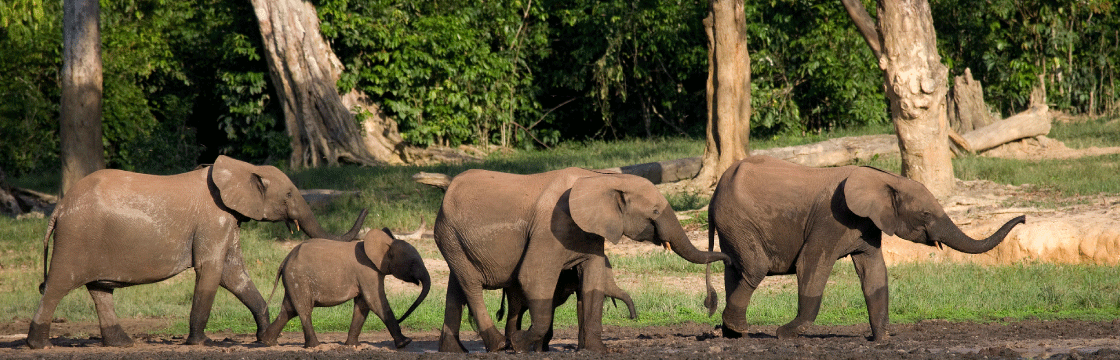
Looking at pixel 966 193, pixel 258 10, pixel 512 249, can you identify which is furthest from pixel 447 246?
pixel 258 10

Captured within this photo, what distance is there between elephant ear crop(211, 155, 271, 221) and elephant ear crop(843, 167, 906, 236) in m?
4.96

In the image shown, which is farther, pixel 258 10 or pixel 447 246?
pixel 258 10

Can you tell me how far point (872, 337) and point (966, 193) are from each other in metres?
7.82

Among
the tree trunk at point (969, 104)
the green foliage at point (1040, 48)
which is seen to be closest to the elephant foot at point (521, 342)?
the tree trunk at point (969, 104)

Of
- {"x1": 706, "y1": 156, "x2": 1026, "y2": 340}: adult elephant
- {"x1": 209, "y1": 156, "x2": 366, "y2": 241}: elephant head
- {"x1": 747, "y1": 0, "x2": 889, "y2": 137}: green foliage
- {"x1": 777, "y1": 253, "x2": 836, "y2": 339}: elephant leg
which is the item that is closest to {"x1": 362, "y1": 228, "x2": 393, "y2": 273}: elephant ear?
{"x1": 209, "y1": 156, "x2": 366, "y2": 241}: elephant head

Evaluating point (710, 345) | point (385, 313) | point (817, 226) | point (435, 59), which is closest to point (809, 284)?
point (817, 226)

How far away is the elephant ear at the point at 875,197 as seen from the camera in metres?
7.97

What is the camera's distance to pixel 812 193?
327 inches

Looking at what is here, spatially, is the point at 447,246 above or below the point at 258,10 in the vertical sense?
below

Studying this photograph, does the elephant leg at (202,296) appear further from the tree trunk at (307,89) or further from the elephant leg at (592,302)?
the tree trunk at (307,89)

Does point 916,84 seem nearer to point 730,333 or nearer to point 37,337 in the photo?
point 730,333

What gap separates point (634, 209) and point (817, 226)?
4.99ft

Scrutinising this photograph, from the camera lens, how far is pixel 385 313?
347 inches

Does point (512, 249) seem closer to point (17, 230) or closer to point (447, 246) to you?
point (447, 246)
